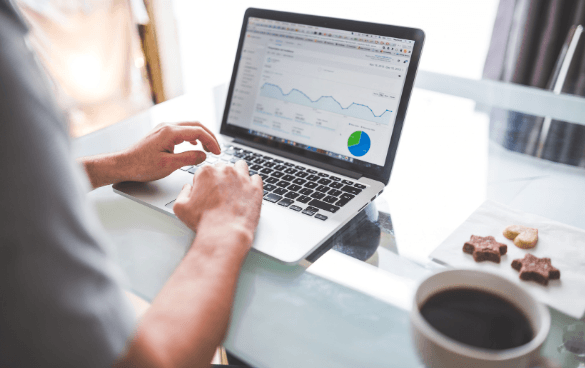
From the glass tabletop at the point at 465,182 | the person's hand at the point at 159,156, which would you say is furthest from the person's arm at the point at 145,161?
the glass tabletop at the point at 465,182

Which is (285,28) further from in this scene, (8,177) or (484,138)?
(8,177)

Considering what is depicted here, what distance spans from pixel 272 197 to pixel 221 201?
0.51 feet

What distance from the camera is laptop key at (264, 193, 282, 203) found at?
767mm

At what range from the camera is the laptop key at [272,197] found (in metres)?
0.77

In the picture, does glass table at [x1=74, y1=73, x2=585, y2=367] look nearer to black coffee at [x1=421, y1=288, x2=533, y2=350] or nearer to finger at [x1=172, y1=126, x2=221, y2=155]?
black coffee at [x1=421, y1=288, x2=533, y2=350]

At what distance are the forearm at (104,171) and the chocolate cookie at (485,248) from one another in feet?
2.14

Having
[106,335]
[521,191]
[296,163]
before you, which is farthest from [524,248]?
→ [106,335]

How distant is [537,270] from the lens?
1.83 ft

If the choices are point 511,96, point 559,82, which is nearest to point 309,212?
point 511,96

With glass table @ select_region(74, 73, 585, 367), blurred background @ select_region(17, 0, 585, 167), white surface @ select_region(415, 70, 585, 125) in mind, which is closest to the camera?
glass table @ select_region(74, 73, 585, 367)

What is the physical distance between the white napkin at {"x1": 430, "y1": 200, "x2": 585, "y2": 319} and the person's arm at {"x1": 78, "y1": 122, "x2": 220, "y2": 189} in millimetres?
513

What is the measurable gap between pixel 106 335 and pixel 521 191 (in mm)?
828

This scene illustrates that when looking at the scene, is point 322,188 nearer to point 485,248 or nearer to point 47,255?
point 485,248

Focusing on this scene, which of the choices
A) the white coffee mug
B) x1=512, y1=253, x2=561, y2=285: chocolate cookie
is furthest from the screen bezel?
the white coffee mug
